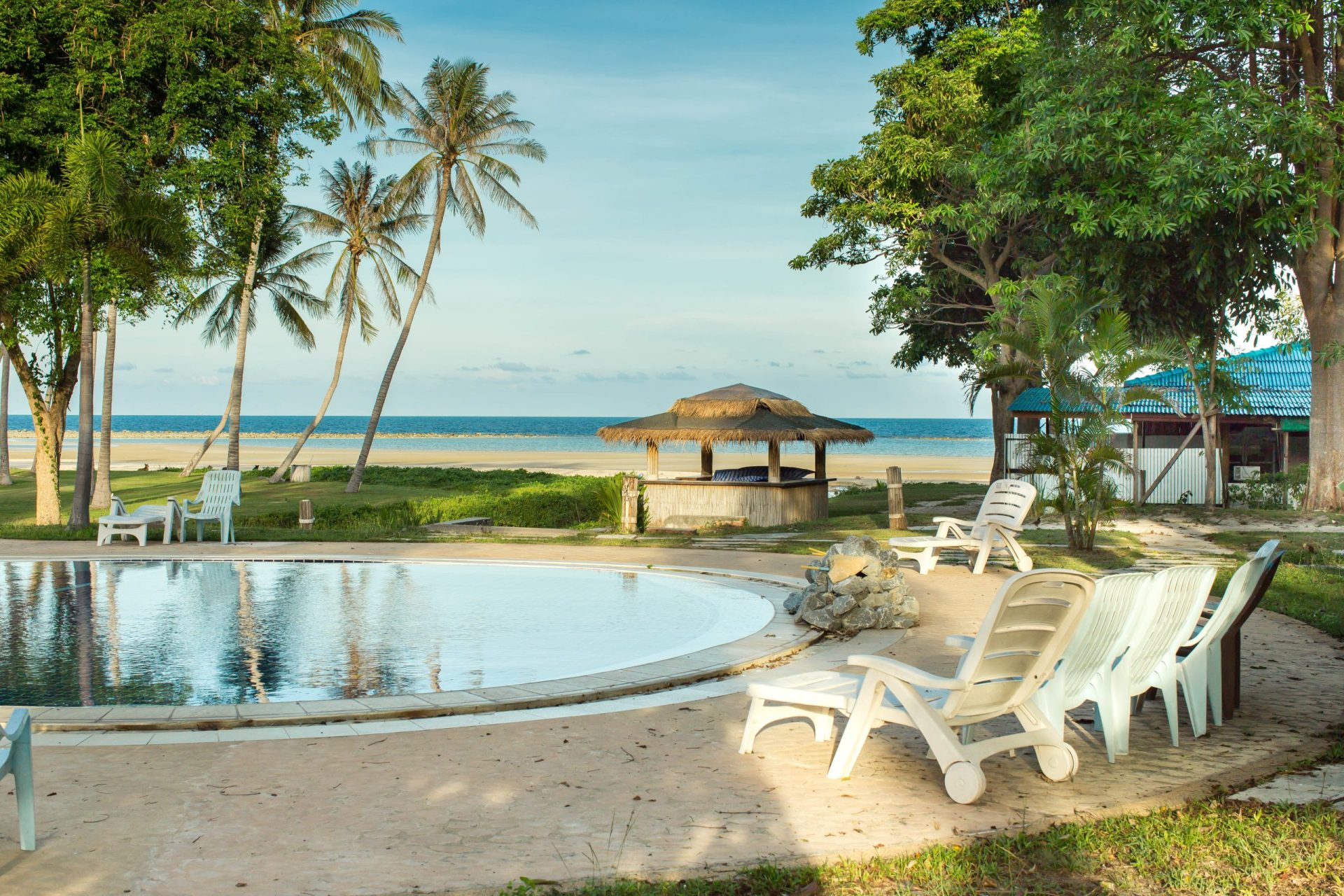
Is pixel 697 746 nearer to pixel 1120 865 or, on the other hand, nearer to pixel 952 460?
pixel 1120 865

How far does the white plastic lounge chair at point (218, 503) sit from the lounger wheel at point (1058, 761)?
493 inches

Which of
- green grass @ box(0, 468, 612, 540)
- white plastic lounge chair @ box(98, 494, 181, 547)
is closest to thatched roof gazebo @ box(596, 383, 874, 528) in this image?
green grass @ box(0, 468, 612, 540)

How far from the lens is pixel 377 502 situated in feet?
71.5

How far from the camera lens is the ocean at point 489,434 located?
8169 centimetres

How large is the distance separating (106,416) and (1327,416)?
22.7 metres

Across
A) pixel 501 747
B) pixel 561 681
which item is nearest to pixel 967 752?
pixel 501 747

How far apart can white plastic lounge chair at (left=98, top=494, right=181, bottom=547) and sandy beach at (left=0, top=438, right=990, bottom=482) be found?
2614 centimetres

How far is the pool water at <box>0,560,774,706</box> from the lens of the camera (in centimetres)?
654

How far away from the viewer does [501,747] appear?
16.5 ft

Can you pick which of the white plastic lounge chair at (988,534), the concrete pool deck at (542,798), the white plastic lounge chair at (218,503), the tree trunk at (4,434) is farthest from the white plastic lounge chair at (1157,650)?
the tree trunk at (4,434)

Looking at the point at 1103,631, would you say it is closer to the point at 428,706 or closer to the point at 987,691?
the point at 987,691

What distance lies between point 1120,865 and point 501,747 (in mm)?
2703

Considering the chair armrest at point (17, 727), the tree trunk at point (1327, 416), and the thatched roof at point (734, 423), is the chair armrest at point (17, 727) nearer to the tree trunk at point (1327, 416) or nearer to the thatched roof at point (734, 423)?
the thatched roof at point (734, 423)

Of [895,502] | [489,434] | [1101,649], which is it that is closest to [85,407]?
[895,502]
